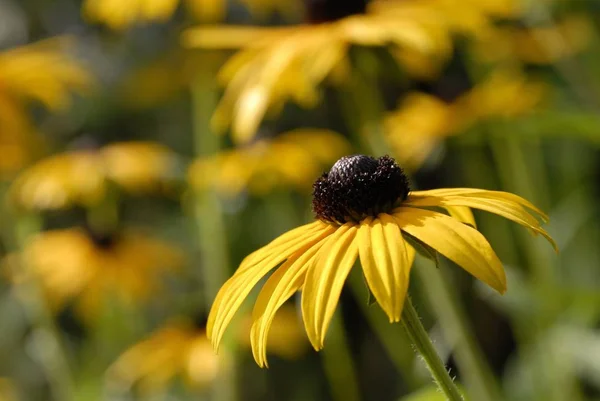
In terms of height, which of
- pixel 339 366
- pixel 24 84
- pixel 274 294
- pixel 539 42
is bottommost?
pixel 339 366

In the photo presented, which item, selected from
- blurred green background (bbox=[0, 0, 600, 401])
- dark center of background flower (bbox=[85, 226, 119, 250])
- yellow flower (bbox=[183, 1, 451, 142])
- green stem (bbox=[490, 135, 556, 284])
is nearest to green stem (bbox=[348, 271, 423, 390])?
blurred green background (bbox=[0, 0, 600, 401])

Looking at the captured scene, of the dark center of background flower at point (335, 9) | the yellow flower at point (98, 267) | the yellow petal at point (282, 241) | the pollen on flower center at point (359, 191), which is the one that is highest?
the dark center of background flower at point (335, 9)

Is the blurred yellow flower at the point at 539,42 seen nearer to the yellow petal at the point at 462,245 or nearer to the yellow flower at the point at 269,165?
the yellow flower at the point at 269,165

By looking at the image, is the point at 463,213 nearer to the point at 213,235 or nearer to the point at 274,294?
the point at 274,294

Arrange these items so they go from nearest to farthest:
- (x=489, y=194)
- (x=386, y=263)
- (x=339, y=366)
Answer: (x=386, y=263), (x=489, y=194), (x=339, y=366)

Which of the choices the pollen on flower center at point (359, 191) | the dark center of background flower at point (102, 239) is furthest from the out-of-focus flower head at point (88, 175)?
the pollen on flower center at point (359, 191)

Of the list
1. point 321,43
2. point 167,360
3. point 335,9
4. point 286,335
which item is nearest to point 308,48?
point 321,43
